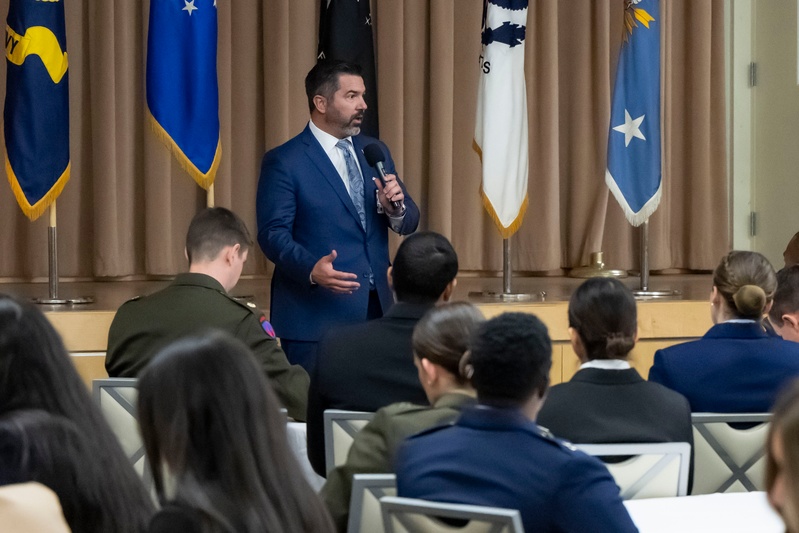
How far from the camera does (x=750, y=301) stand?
3057 millimetres

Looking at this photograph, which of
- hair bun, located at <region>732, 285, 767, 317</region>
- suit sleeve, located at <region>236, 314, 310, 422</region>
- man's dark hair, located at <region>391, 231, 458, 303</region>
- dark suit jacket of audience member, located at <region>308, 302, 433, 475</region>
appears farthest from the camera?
suit sleeve, located at <region>236, 314, 310, 422</region>

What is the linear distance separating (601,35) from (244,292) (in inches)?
118

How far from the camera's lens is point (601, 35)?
7.31 meters

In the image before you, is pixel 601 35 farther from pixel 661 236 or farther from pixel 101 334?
pixel 101 334

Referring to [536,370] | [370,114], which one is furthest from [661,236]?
[536,370]

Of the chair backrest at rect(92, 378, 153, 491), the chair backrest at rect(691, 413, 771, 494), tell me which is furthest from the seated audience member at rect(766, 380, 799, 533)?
the chair backrest at rect(92, 378, 153, 491)

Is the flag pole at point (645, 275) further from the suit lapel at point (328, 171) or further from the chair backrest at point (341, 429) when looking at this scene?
the chair backrest at point (341, 429)

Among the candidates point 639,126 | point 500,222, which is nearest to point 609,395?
point 500,222

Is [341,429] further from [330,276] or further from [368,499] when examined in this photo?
[330,276]

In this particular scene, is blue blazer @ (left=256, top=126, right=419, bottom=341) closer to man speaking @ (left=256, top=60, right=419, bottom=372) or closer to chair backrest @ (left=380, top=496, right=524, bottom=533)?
man speaking @ (left=256, top=60, right=419, bottom=372)

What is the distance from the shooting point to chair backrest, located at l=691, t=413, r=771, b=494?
2.67 metres

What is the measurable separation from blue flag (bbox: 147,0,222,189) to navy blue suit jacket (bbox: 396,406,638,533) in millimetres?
3386

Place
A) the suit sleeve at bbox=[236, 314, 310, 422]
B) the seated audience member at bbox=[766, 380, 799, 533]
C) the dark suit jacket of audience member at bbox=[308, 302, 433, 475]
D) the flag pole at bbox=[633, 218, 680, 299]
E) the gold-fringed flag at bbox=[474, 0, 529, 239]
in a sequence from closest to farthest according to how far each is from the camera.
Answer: the seated audience member at bbox=[766, 380, 799, 533]
the dark suit jacket of audience member at bbox=[308, 302, 433, 475]
the suit sleeve at bbox=[236, 314, 310, 422]
the gold-fringed flag at bbox=[474, 0, 529, 239]
the flag pole at bbox=[633, 218, 680, 299]

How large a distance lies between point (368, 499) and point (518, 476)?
0.31 m
